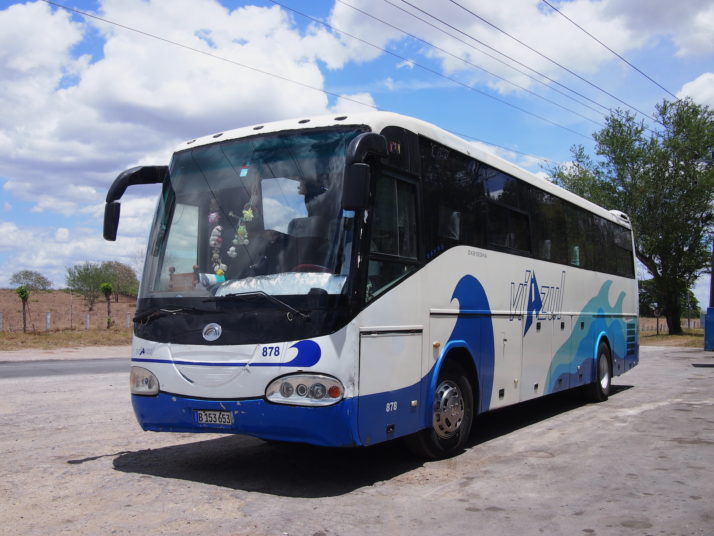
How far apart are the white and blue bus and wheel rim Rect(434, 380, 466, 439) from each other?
22mm

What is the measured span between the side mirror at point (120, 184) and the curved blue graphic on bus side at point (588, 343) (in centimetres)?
633

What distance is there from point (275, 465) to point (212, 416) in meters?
1.36

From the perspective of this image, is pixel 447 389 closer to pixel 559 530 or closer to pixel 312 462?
pixel 312 462

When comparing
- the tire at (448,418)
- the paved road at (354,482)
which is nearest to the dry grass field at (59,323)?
the paved road at (354,482)

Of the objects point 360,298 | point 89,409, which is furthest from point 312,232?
point 89,409

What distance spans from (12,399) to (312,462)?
7.01 meters

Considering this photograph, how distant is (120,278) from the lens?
7194 cm

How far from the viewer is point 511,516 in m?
5.72

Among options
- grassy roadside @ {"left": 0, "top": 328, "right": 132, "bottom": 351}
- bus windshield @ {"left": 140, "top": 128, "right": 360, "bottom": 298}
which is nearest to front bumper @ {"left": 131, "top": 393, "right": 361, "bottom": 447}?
bus windshield @ {"left": 140, "top": 128, "right": 360, "bottom": 298}

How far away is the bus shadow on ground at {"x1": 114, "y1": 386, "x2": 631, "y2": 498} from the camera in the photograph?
6.74 metres

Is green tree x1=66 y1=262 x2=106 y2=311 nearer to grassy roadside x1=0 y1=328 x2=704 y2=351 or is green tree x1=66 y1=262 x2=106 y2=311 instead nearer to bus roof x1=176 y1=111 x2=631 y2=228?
grassy roadside x1=0 y1=328 x2=704 y2=351

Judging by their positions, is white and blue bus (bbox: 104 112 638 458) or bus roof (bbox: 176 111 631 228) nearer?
white and blue bus (bbox: 104 112 638 458)

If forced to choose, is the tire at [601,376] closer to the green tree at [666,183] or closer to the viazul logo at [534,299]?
the viazul logo at [534,299]

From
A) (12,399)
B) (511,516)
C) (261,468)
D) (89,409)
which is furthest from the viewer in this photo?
(12,399)
